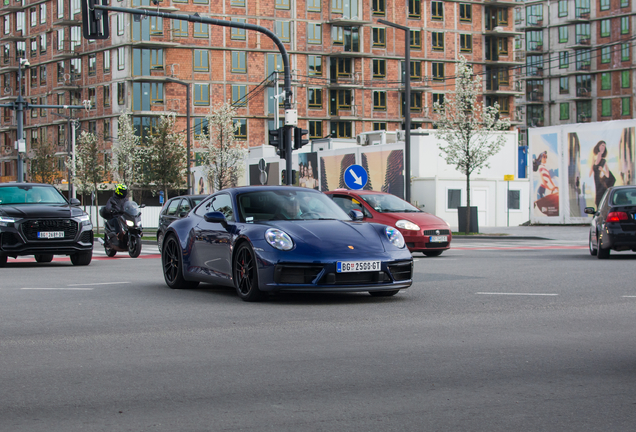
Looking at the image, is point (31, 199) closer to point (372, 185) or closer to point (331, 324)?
point (331, 324)

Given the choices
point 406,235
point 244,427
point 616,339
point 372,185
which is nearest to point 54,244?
point 406,235

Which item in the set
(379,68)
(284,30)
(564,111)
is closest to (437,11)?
(379,68)

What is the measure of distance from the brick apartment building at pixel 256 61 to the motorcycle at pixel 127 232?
56330mm

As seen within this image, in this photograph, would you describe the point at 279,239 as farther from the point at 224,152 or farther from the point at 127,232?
the point at 224,152

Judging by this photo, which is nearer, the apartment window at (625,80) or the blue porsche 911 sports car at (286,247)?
the blue porsche 911 sports car at (286,247)

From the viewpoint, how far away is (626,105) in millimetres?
101250

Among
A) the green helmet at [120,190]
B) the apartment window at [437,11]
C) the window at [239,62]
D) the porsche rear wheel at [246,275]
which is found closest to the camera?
the porsche rear wheel at [246,275]

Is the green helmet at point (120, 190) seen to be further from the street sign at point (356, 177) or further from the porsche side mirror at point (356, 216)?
the porsche side mirror at point (356, 216)

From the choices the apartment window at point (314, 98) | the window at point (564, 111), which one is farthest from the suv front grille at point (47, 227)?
the window at point (564, 111)

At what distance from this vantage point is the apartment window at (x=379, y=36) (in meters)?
85.5

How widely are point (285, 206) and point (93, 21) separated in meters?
11.1

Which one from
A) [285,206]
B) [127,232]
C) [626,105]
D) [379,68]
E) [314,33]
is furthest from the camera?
[626,105]

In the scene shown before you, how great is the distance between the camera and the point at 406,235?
63.5 feet

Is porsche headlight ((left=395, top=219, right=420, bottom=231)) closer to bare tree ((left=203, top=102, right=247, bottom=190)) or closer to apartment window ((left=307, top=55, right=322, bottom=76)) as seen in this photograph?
bare tree ((left=203, top=102, right=247, bottom=190))
